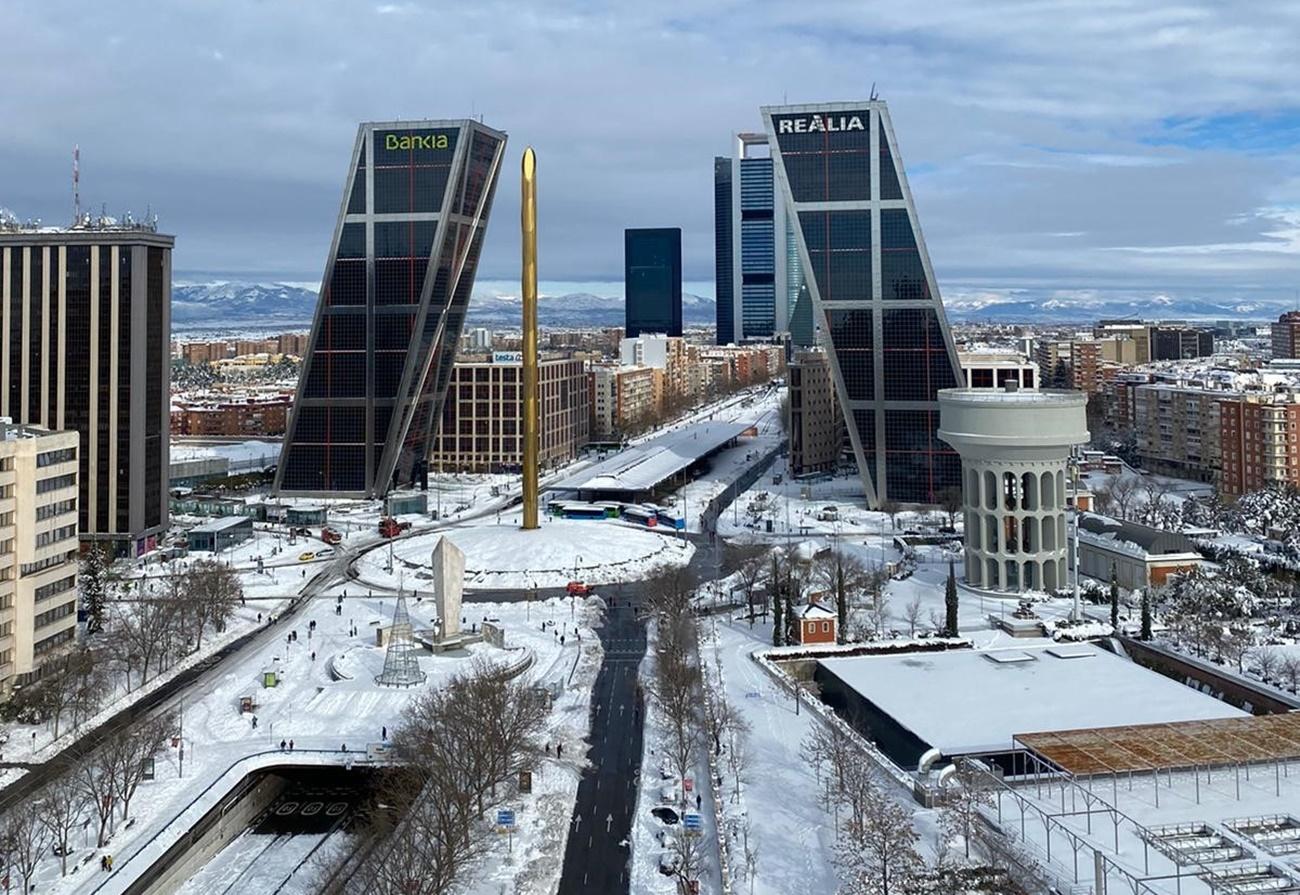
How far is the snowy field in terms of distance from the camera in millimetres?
76000

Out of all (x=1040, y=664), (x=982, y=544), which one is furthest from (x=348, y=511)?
(x=1040, y=664)

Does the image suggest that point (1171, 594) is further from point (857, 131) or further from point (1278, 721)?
point (857, 131)

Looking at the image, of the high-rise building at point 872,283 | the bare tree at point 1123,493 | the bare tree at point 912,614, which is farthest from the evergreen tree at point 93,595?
the bare tree at point 1123,493

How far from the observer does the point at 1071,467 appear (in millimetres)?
73938

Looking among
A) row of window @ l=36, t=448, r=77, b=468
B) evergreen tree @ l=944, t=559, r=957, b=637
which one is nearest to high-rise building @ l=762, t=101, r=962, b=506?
evergreen tree @ l=944, t=559, r=957, b=637

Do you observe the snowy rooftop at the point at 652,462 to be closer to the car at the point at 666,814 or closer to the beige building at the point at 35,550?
the beige building at the point at 35,550

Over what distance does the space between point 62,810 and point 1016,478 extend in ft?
169

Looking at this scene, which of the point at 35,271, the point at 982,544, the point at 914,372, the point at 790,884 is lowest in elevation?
the point at 790,884

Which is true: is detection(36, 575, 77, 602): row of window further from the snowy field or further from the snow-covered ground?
the snowy field

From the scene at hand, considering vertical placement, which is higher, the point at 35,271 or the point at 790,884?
the point at 35,271

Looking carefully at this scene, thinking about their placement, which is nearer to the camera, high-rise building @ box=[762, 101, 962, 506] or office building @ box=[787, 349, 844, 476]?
high-rise building @ box=[762, 101, 962, 506]

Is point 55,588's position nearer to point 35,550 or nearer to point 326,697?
point 35,550

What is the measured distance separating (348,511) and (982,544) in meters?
59.5

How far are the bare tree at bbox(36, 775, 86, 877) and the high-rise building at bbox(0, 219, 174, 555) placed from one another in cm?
4917
